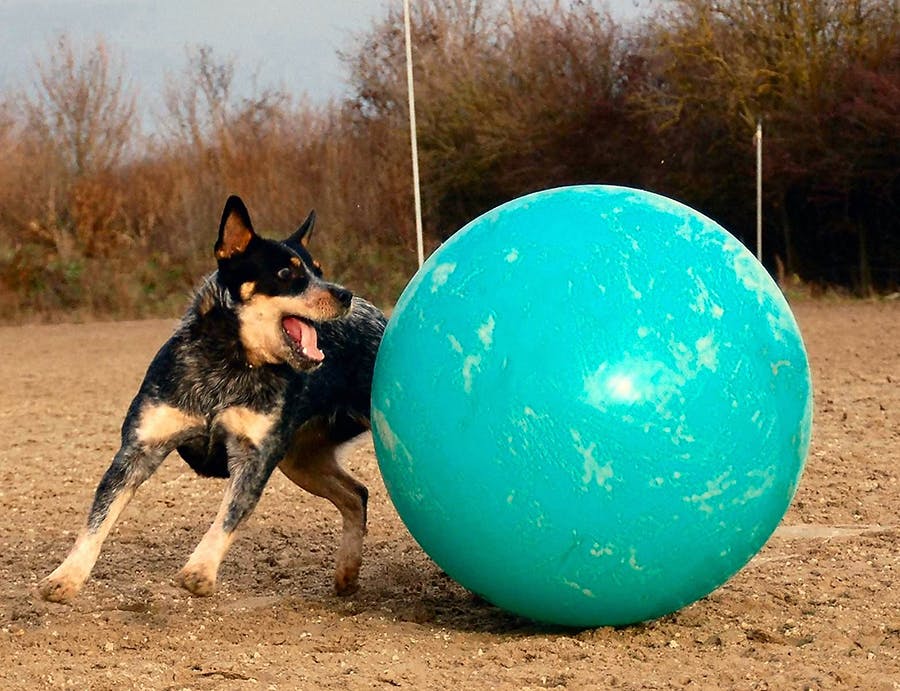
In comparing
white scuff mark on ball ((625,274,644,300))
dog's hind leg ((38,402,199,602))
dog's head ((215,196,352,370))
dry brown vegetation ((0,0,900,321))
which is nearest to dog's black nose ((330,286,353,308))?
dog's head ((215,196,352,370))

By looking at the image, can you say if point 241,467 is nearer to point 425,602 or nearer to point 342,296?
point 342,296

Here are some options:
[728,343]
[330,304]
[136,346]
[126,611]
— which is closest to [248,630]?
[126,611]

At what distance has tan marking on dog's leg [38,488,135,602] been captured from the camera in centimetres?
508

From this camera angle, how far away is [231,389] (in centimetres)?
542

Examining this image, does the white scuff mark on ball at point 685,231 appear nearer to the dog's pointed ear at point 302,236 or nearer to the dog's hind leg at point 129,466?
the dog's pointed ear at point 302,236

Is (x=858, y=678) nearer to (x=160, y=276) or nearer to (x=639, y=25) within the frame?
(x=160, y=276)

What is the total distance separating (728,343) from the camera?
4.53 m

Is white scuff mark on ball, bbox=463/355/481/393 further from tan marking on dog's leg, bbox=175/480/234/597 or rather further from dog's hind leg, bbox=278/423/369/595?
dog's hind leg, bbox=278/423/369/595

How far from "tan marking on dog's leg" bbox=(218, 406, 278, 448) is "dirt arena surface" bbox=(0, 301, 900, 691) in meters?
0.77

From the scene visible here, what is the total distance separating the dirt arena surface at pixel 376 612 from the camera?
4.50 meters

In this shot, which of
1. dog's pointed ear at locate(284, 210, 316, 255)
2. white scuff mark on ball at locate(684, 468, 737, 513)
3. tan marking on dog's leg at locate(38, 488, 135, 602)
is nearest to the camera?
white scuff mark on ball at locate(684, 468, 737, 513)

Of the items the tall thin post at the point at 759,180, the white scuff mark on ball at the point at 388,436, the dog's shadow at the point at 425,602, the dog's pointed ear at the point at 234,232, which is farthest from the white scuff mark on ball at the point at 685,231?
the tall thin post at the point at 759,180

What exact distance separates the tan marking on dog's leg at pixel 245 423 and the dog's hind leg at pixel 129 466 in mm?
130

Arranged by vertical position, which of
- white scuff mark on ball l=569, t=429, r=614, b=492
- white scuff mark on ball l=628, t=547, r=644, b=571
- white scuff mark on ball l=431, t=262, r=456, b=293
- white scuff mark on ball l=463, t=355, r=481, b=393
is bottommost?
white scuff mark on ball l=628, t=547, r=644, b=571
